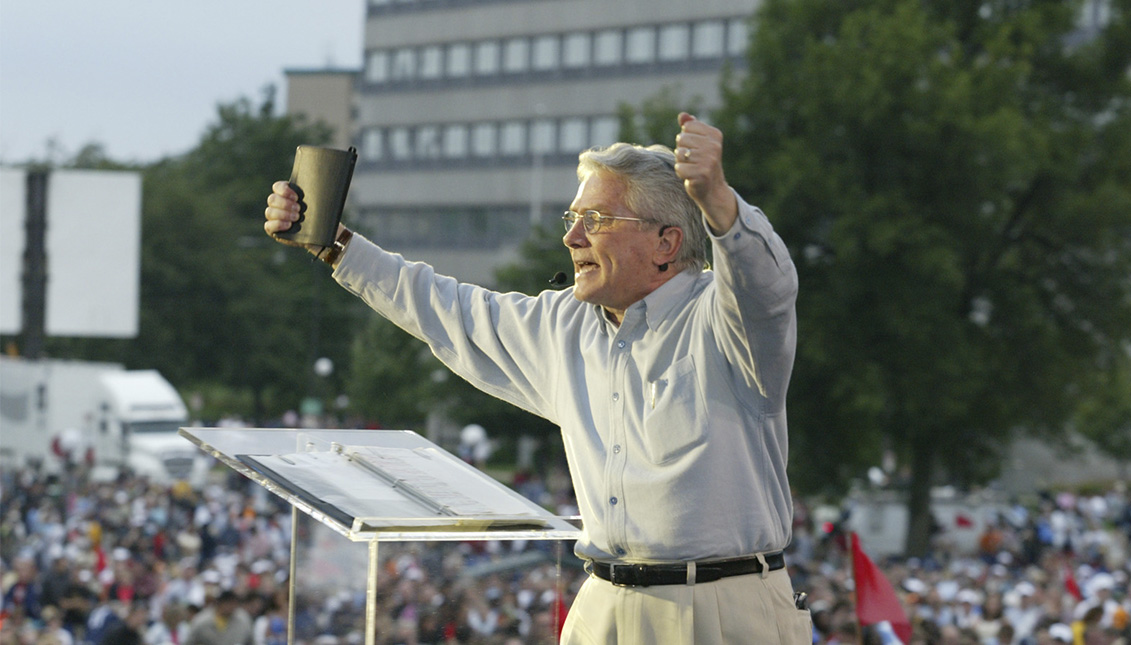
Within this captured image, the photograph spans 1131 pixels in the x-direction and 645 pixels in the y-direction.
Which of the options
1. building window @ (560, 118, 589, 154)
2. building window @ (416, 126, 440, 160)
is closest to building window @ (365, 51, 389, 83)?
building window @ (416, 126, 440, 160)

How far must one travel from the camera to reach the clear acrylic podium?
2998mm

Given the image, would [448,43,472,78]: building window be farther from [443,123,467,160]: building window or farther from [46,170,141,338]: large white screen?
[46,170,141,338]: large white screen

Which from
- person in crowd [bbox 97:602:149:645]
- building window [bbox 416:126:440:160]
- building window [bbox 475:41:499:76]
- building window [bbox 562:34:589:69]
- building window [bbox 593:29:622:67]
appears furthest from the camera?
building window [bbox 416:126:440:160]

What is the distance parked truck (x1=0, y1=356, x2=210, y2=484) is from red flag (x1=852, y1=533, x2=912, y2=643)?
96.3 ft

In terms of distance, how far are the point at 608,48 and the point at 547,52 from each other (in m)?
2.59

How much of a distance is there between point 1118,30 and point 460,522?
2460 centimetres

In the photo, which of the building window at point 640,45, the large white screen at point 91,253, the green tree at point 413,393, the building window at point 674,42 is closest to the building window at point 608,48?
the building window at point 640,45

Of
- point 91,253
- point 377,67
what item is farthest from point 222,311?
point 91,253

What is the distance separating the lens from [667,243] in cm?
305

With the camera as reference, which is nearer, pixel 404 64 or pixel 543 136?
pixel 543 136

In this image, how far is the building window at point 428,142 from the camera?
56906 millimetres

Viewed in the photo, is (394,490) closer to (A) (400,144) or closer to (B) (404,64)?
(B) (404,64)

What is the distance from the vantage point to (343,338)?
55812mm

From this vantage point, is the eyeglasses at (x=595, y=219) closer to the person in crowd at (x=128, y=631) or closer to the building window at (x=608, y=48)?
the person in crowd at (x=128, y=631)
